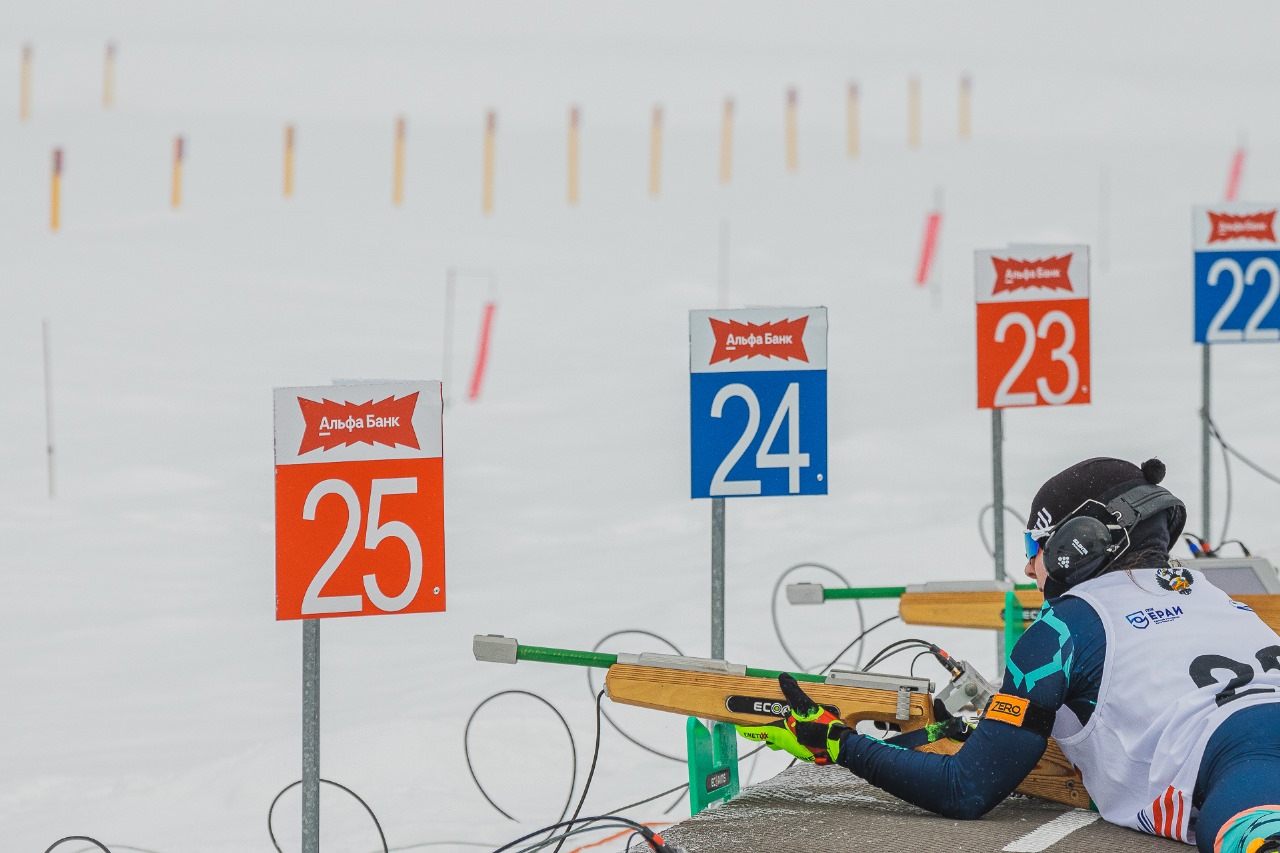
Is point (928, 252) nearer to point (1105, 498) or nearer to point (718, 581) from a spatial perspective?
point (718, 581)

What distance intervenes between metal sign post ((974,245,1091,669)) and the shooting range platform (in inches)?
101

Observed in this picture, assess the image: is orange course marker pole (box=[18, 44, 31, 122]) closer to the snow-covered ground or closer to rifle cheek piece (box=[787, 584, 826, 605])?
the snow-covered ground

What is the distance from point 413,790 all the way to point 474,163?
2027 centimetres

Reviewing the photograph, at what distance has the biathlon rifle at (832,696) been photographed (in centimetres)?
418

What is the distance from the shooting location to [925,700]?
166 inches

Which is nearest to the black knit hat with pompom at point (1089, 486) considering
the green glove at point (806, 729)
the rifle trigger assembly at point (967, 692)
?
the rifle trigger assembly at point (967, 692)

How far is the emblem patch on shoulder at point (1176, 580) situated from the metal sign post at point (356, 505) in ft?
5.89

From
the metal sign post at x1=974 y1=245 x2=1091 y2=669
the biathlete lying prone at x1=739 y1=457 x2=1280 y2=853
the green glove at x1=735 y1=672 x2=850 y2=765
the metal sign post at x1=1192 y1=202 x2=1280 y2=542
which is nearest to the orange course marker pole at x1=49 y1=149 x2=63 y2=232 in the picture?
the metal sign post at x1=1192 y1=202 x2=1280 y2=542

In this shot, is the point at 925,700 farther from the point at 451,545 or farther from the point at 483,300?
the point at 483,300

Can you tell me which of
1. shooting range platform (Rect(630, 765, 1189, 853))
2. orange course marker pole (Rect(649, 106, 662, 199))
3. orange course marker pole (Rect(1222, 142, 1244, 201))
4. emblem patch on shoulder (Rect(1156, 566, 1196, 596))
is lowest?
shooting range platform (Rect(630, 765, 1189, 853))

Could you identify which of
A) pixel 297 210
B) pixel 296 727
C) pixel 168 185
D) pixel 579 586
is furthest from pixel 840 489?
pixel 168 185

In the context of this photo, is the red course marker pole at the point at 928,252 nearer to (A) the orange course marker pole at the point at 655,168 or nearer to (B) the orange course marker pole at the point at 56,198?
(A) the orange course marker pole at the point at 655,168

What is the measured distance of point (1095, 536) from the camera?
3.81m

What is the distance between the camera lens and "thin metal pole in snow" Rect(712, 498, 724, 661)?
530cm
